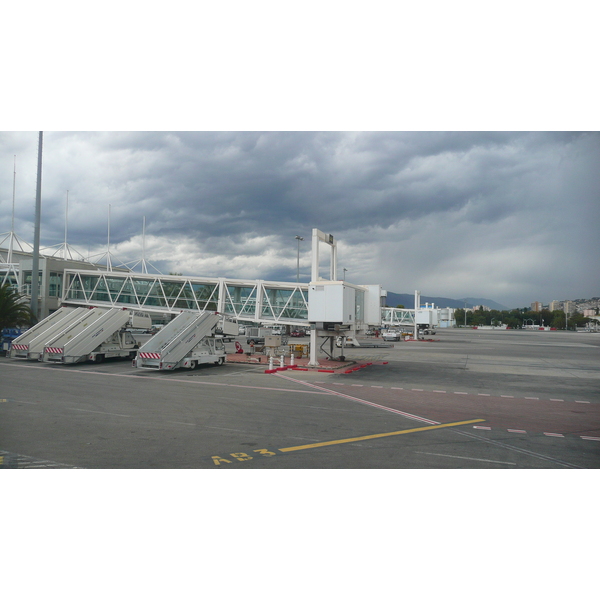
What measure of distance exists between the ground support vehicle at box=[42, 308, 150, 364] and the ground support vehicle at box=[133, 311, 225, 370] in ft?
15.0

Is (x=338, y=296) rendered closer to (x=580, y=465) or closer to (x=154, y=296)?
(x=580, y=465)

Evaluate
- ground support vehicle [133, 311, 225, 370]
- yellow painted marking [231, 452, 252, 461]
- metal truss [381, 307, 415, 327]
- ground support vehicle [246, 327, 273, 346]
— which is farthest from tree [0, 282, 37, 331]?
metal truss [381, 307, 415, 327]

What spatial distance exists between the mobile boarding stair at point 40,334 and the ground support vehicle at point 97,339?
44.3 inches

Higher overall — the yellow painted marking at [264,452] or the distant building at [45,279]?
the distant building at [45,279]

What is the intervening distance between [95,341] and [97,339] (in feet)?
0.65

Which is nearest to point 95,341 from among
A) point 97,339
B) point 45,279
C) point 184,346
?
point 97,339

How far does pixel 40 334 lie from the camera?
94.9 feet

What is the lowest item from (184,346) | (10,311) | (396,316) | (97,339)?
(184,346)

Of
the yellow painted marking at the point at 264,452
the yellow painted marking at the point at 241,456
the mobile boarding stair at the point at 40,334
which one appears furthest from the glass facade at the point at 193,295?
the yellow painted marking at the point at 241,456

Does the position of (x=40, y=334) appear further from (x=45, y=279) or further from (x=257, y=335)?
(x=257, y=335)

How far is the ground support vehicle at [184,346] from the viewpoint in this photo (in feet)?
74.7

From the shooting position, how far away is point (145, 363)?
22875 mm

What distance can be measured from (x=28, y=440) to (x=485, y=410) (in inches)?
501

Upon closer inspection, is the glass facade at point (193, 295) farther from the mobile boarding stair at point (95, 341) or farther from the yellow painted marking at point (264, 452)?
the yellow painted marking at point (264, 452)
